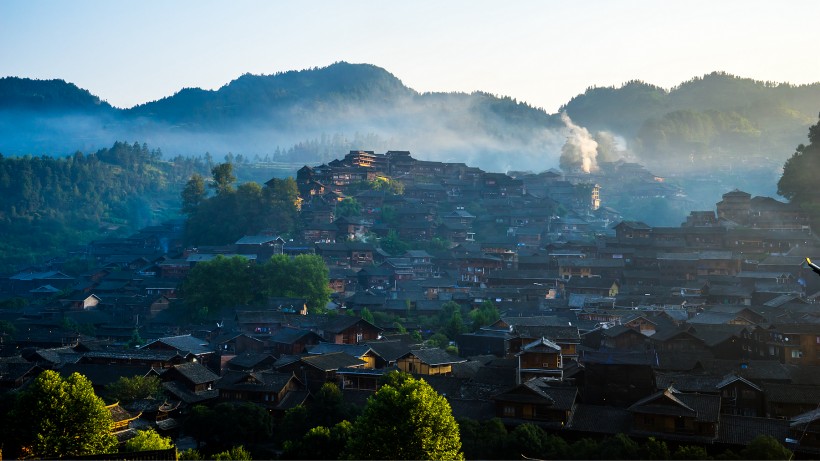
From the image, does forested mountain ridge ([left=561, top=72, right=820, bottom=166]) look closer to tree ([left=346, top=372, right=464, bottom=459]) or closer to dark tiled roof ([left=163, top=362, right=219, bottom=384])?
dark tiled roof ([left=163, top=362, right=219, bottom=384])

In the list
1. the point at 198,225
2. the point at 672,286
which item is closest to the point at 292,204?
the point at 198,225

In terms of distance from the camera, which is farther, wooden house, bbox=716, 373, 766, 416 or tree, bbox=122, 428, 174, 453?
wooden house, bbox=716, 373, 766, 416

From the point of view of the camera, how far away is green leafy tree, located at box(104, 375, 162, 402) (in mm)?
26328

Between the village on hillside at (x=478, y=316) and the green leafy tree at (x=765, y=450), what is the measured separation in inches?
66.0

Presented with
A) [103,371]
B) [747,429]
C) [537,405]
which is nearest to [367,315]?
[103,371]

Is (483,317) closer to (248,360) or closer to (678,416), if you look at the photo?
(248,360)

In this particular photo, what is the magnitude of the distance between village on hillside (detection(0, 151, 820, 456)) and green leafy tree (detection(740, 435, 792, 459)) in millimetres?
1676

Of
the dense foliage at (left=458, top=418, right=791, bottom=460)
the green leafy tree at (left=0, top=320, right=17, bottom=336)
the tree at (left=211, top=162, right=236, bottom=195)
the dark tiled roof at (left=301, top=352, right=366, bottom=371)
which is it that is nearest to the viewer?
the dense foliage at (left=458, top=418, right=791, bottom=460)

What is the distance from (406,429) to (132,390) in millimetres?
12018

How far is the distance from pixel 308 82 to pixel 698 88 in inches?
3514

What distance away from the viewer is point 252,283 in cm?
4134

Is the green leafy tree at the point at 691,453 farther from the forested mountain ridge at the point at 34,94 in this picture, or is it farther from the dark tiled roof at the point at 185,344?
the forested mountain ridge at the point at 34,94

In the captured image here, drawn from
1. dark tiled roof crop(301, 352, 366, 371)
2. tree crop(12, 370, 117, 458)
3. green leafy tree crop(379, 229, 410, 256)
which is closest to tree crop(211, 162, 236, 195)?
green leafy tree crop(379, 229, 410, 256)

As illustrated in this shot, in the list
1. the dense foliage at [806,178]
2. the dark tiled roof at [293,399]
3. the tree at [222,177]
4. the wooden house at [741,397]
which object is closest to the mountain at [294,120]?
the tree at [222,177]
